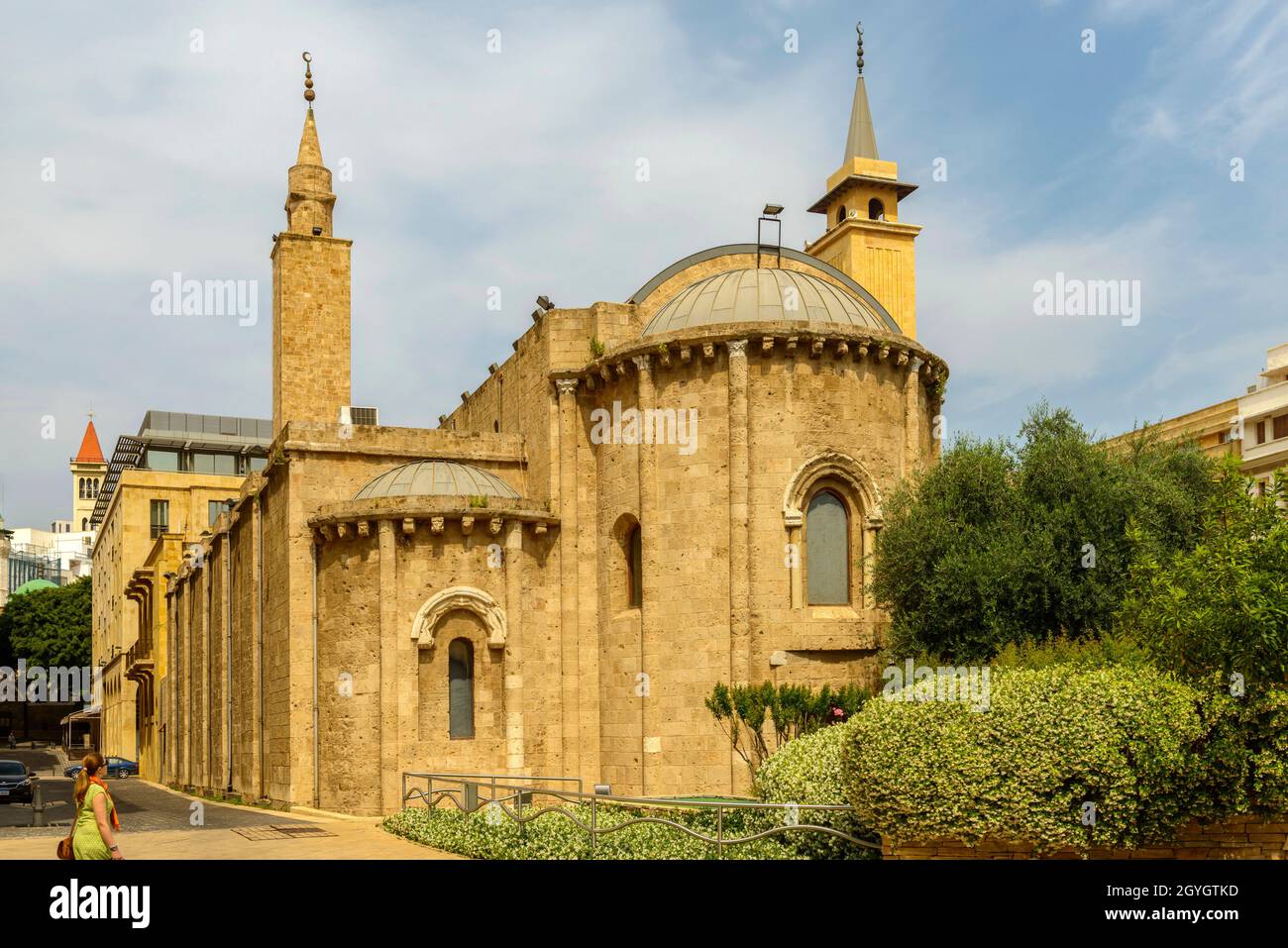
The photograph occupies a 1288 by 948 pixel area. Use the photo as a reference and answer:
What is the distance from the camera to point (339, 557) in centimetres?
2809

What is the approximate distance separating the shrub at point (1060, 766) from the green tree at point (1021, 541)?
21.8 feet

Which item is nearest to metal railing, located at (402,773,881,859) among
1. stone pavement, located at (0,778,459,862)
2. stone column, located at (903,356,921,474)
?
stone pavement, located at (0,778,459,862)

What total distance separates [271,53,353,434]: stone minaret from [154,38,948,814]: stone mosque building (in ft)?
11.4

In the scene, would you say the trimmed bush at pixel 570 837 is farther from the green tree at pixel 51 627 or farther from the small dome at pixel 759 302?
the green tree at pixel 51 627

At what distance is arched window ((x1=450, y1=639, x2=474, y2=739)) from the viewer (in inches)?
1077

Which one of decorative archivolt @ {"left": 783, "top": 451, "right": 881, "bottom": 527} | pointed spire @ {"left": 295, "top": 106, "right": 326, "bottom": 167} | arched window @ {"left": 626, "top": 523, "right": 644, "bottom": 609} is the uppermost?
pointed spire @ {"left": 295, "top": 106, "right": 326, "bottom": 167}

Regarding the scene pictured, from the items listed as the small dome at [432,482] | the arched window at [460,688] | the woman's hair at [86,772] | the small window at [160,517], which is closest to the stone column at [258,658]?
the small dome at [432,482]

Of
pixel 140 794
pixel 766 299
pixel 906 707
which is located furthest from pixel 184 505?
pixel 906 707

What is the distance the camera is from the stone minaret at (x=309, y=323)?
110 feet

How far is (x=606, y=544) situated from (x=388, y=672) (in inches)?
209

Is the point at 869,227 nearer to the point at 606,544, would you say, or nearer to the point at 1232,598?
the point at 606,544

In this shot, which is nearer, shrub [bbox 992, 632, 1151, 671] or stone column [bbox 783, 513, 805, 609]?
shrub [bbox 992, 632, 1151, 671]

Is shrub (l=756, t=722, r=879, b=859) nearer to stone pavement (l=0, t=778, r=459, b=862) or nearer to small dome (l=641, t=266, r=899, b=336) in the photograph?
stone pavement (l=0, t=778, r=459, b=862)

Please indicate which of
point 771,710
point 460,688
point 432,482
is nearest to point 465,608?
point 460,688
